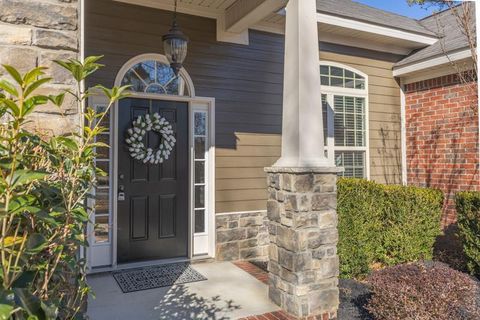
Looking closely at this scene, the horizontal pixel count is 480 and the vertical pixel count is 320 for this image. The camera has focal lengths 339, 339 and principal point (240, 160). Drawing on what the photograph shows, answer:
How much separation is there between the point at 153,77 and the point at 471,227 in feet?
14.1

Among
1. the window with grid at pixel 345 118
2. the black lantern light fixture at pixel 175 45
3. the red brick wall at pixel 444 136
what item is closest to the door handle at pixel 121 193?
the black lantern light fixture at pixel 175 45

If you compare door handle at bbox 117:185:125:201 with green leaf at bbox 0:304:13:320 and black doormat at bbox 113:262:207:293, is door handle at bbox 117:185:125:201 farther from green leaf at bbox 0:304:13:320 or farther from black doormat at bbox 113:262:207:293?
green leaf at bbox 0:304:13:320

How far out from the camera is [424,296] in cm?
253

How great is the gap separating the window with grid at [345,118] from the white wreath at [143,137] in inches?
102

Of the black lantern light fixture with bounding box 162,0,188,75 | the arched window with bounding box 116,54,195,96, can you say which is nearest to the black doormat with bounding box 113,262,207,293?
the arched window with bounding box 116,54,195,96

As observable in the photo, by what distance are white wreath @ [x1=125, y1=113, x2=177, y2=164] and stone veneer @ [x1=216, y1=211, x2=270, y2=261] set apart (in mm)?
1134

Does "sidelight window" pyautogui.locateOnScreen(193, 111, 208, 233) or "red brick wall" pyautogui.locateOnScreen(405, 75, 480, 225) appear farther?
"red brick wall" pyautogui.locateOnScreen(405, 75, 480, 225)

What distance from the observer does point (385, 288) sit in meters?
2.68

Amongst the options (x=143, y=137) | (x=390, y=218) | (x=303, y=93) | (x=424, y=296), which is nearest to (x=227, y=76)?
(x=143, y=137)

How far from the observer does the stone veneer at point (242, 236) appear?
4.59 metres

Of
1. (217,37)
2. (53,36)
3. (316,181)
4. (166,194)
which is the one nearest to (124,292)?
(166,194)

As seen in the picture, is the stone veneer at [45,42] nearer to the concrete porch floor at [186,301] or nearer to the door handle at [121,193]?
the concrete porch floor at [186,301]

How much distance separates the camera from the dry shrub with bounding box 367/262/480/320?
247 centimetres

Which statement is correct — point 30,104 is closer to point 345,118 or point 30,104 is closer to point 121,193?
point 121,193
